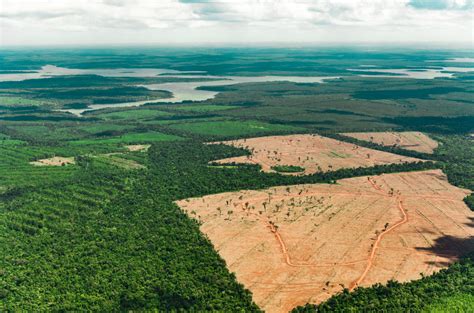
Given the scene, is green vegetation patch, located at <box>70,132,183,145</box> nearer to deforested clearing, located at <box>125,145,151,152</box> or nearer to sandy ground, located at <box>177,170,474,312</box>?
deforested clearing, located at <box>125,145,151,152</box>

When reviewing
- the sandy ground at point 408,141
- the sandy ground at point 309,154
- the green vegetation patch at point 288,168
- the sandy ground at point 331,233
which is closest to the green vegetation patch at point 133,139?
the sandy ground at point 309,154

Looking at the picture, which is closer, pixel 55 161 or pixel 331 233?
pixel 331 233

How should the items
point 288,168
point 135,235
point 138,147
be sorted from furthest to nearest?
point 138,147, point 288,168, point 135,235

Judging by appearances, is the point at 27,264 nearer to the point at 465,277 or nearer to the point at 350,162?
the point at 465,277

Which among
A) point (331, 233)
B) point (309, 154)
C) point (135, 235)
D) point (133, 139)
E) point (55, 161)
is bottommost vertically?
point (331, 233)

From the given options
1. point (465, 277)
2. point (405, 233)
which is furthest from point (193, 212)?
point (465, 277)

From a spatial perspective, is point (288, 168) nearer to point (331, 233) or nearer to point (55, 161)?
point (331, 233)

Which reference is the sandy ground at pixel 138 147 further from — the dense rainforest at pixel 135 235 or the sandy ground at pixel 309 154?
the sandy ground at pixel 309 154

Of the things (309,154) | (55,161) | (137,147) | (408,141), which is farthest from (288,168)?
(55,161)
